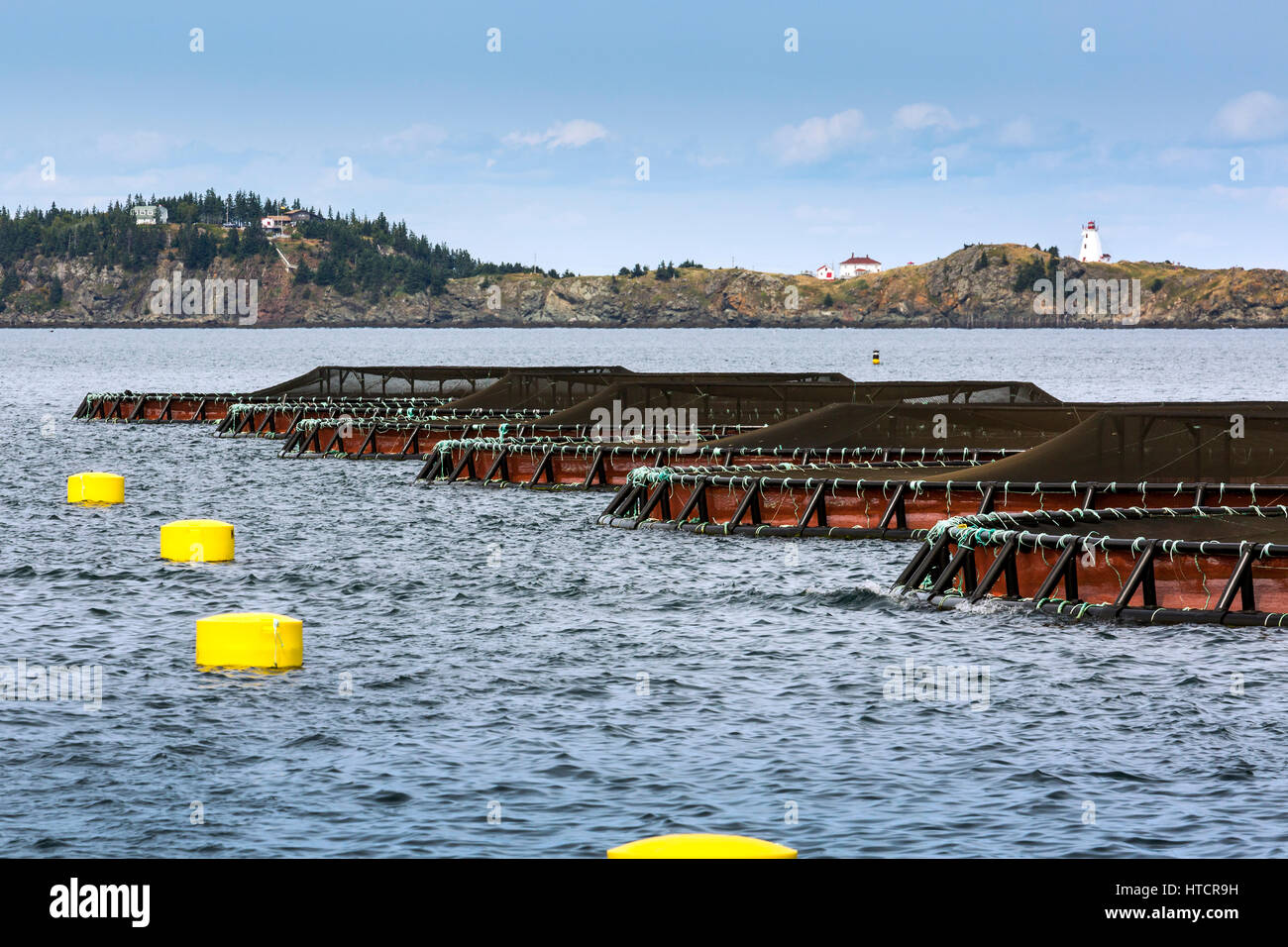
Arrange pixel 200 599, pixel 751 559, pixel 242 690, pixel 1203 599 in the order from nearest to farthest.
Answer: pixel 242 690 → pixel 1203 599 → pixel 200 599 → pixel 751 559

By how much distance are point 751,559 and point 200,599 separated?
12.2 m

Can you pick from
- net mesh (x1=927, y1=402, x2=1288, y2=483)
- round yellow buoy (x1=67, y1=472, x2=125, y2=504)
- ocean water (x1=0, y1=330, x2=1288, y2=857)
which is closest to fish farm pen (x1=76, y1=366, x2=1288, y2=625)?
net mesh (x1=927, y1=402, x2=1288, y2=483)

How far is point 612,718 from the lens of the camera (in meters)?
21.6

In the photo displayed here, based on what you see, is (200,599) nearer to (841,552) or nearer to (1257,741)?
(841,552)

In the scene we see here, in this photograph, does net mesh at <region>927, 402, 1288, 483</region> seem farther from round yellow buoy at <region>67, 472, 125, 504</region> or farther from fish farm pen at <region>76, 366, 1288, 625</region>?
round yellow buoy at <region>67, 472, 125, 504</region>

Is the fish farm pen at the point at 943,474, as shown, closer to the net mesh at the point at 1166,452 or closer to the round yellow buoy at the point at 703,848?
the net mesh at the point at 1166,452

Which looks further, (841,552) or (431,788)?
(841,552)

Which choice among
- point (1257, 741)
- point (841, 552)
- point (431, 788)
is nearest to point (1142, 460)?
point (841, 552)

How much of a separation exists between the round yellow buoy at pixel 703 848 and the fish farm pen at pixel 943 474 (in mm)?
16899

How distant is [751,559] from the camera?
124ft

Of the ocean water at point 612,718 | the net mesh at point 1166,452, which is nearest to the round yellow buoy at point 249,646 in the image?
the ocean water at point 612,718

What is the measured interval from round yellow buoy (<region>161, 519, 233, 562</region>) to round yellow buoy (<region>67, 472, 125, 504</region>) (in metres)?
16.1

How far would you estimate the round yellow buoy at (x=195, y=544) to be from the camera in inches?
1531
